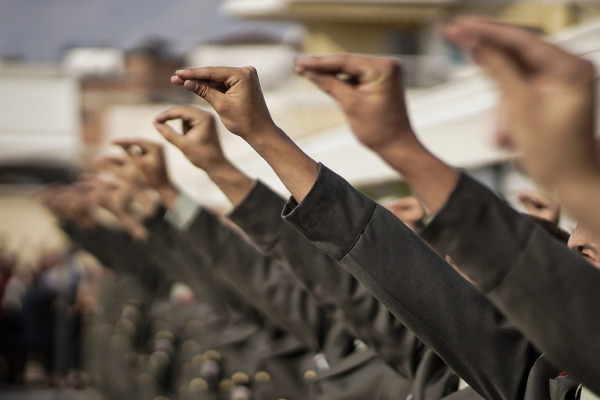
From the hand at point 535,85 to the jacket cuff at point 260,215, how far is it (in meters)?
1.61

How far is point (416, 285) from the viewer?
212 cm

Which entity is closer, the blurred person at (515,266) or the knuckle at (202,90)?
the blurred person at (515,266)

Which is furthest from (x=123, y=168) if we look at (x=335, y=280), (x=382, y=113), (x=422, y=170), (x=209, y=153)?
(x=422, y=170)

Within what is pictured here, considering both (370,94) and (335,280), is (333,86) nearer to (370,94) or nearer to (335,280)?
(370,94)

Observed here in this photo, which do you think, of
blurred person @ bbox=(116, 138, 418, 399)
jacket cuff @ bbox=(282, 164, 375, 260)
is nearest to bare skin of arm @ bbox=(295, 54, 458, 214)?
jacket cuff @ bbox=(282, 164, 375, 260)

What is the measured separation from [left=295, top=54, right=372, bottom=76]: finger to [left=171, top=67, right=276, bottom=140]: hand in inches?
4.2

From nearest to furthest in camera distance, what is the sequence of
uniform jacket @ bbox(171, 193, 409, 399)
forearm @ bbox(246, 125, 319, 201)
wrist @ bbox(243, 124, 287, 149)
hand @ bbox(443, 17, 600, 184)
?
hand @ bbox(443, 17, 600, 184), forearm @ bbox(246, 125, 319, 201), wrist @ bbox(243, 124, 287, 149), uniform jacket @ bbox(171, 193, 409, 399)

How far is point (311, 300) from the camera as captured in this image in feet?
12.3

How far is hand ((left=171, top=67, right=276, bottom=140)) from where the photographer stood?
2143 millimetres

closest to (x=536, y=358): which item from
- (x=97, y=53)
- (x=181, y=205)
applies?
(x=181, y=205)

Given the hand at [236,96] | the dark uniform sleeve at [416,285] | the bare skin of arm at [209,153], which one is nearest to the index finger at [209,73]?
the hand at [236,96]

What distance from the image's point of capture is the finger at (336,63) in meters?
1.99

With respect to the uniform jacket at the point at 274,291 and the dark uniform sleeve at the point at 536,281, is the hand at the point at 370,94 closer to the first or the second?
the dark uniform sleeve at the point at 536,281

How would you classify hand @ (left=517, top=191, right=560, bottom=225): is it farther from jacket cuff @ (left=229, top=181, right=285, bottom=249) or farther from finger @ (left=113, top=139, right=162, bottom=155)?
finger @ (left=113, top=139, right=162, bottom=155)
